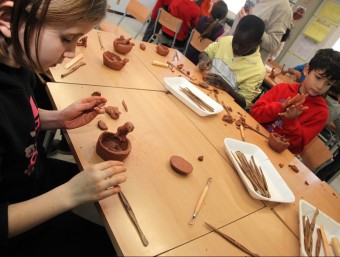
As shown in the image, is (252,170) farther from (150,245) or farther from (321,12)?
(321,12)

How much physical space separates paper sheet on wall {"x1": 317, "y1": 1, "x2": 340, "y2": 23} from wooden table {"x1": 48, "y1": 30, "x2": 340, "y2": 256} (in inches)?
155

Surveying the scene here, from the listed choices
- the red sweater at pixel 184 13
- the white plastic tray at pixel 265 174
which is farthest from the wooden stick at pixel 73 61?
the red sweater at pixel 184 13

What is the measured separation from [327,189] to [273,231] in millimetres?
709

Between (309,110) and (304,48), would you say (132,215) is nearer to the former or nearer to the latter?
(309,110)

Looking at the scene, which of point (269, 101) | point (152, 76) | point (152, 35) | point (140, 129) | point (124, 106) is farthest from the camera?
point (152, 35)

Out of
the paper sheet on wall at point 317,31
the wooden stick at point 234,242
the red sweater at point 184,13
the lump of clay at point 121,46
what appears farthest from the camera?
the paper sheet on wall at point 317,31

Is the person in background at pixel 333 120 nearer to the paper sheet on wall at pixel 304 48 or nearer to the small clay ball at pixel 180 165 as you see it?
the small clay ball at pixel 180 165

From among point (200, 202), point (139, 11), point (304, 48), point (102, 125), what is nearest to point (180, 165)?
point (200, 202)

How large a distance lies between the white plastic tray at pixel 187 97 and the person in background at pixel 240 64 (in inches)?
14.9

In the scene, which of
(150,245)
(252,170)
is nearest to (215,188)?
(252,170)

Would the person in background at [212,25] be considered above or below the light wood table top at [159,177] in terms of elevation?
above

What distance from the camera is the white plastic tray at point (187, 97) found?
1619mm

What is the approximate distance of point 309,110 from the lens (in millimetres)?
2090

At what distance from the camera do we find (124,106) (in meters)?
1.37
